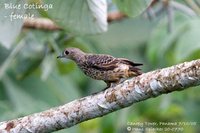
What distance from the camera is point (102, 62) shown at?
4469 mm

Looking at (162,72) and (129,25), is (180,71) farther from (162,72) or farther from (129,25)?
(129,25)

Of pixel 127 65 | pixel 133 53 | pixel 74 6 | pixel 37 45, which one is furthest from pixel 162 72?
pixel 133 53

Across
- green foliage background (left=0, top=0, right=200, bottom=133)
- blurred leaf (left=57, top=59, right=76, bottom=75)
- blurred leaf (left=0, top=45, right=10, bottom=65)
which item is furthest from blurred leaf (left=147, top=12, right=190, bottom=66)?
blurred leaf (left=0, top=45, right=10, bottom=65)

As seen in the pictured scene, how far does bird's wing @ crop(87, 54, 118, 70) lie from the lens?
14.4 ft

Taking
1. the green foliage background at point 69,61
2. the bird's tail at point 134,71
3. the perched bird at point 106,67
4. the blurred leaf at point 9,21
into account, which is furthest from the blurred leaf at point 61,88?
the bird's tail at point 134,71

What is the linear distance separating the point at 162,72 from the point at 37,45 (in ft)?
8.38

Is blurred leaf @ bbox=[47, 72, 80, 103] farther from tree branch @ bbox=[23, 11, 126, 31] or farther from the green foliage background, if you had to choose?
tree branch @ bbox=[23, 11, 126, 31]

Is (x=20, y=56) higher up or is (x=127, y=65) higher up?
(x=20, y=56)

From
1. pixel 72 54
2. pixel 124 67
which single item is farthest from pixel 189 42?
pixel 124 67

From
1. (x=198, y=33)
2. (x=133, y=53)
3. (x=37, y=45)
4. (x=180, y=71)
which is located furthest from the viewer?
(x=133, y=53)

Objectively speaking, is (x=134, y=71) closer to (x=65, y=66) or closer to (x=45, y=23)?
(x=45, y=23)

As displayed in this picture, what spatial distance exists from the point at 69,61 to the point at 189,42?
1.19m

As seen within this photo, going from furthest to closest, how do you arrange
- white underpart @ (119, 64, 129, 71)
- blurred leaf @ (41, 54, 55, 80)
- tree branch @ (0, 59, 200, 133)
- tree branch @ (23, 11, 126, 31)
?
tree branch @ (23, 11, 126, 31), blurred leaf @ (41, 54, 55, 80), white underpart @ (119, 64, 129, 71), tree branch @ (0, 59, 200, 133)

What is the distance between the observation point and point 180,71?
11.8ft
